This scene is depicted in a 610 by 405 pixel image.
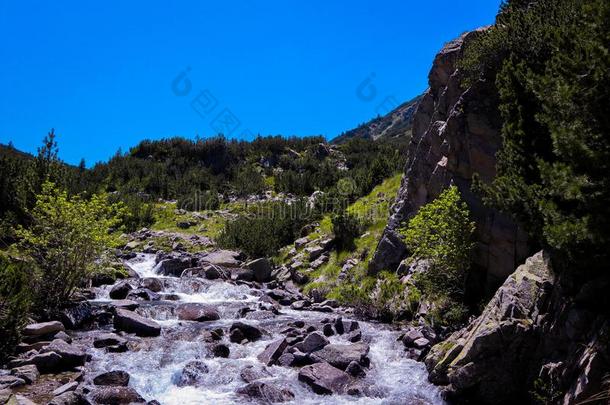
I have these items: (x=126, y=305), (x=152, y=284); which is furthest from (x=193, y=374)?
(x=152, y=284)

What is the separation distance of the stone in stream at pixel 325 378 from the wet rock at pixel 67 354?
5480 millimetres

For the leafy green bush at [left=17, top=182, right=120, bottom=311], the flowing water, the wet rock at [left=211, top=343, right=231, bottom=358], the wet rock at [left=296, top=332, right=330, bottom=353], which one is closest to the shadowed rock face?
the flowing water

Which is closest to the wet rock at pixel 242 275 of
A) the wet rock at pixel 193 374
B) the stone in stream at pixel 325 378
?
the wet rock at pixel 193 374

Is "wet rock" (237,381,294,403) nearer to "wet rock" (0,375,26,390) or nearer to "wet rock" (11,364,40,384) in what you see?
"wet rock" (11,364,40,384)

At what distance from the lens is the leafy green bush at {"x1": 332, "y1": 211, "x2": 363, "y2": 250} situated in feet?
80.4

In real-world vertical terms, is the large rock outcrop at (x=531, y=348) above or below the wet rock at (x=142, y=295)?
below

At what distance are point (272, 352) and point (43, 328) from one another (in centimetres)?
645

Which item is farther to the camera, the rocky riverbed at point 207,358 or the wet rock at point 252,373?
the wet rock at point 252,373

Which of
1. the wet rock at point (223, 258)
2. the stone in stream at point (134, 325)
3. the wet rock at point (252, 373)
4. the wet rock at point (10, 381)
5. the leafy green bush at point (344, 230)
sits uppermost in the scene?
the leafy green bush at point (344, 230)

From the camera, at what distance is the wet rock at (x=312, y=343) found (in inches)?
516

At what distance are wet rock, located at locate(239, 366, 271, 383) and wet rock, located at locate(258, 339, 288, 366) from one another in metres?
0.54

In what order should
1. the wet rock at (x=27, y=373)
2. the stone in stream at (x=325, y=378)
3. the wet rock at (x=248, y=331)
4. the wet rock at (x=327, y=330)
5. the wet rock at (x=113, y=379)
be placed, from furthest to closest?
the wet rock at (x=327, y=330) < the wet rock at (x=248, y=331) < the stone in stream at (x=325, y=378) < the wet rock at (x=113, y=379) < the wet rock at (x=27, y=373)

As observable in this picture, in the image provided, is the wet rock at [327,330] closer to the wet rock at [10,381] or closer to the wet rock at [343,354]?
the wet rock at [343,354]

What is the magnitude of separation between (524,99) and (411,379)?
24.8 ft
